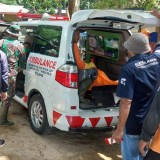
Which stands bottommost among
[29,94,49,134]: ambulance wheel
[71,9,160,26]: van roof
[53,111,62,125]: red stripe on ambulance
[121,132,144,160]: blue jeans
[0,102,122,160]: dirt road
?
[0,102,122,160]: dirt road

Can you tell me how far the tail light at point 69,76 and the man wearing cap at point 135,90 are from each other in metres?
1.28

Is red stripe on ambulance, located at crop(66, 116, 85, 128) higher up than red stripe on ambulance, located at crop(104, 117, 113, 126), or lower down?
higher up

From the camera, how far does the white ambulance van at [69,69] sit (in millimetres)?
4230

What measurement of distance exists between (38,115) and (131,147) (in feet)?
7.15

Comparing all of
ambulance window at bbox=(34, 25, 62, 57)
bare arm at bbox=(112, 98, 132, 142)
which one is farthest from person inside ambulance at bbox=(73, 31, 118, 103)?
bare arm at bbox=(112, 98, 132, 142)

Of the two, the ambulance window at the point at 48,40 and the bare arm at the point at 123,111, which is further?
the ambulance window at the point at 48,40

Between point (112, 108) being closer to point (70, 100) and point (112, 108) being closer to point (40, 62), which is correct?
point (70, 100)

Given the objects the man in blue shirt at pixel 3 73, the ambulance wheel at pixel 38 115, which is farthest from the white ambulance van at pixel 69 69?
the man in blue shirt at pixel 3 73

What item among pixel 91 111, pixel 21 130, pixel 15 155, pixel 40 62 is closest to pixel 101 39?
pixel 40 62

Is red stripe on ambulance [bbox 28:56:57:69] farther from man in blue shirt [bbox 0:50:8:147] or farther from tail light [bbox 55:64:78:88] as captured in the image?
man in blue shirt [bbox 0:50:8:147]

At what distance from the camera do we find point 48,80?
4.59m

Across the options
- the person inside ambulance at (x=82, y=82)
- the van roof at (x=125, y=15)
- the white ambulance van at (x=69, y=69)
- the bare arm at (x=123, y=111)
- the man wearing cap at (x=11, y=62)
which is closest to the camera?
the bare arm at (x=123, y=111)

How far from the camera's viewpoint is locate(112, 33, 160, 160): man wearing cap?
9.70 feet

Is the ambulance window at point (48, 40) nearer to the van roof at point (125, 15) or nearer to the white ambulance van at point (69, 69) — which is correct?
the white ambulance van at point (69, 69)
